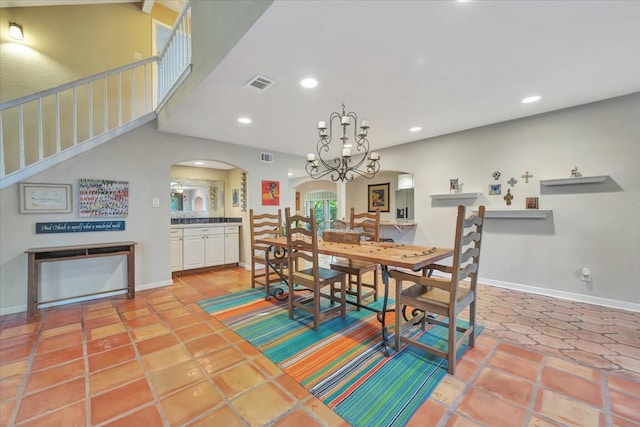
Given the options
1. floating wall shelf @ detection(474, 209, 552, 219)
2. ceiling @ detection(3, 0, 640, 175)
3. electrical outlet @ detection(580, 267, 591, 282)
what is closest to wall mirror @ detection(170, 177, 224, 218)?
ceiling @ detection(3, 0, 640, 175)

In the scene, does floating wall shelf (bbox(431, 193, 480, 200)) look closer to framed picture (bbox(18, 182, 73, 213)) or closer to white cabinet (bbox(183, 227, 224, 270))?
white cabinet (bbox(183, 227, 224, 270))

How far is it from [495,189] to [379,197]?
333 centimetres

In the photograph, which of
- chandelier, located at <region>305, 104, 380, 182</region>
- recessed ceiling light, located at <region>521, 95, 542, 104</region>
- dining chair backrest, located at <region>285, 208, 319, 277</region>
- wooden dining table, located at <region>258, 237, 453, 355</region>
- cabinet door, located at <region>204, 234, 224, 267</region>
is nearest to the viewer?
wooden dining table, located at <region>258, 237, 453, 355</region>

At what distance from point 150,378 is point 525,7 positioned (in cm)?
349

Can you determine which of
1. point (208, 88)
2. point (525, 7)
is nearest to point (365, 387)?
point (525, 7)

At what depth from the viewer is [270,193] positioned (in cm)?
521

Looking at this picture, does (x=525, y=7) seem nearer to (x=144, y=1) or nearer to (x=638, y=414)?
(x=638, y=414)

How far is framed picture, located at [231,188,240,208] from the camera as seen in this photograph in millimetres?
5582

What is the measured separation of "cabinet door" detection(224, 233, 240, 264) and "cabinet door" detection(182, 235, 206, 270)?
1.45 ft

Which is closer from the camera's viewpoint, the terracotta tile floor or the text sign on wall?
the terracotta tile floor

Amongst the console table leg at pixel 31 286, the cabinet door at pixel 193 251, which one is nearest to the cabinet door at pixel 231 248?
the cabinet door at pixel 193 251

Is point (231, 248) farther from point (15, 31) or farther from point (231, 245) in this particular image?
point (15, 31)

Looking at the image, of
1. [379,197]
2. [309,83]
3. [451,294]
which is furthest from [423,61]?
[379,197]

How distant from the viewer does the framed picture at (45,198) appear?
2998 mm
